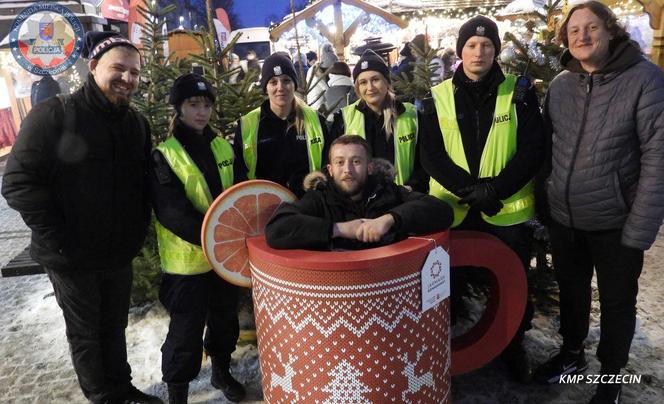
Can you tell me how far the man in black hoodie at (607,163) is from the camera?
2.69 meters

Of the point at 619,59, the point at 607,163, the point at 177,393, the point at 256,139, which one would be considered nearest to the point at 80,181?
the point at 256,139

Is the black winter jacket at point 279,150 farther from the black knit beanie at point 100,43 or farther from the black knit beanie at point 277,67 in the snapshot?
the black knit beanie at point 100,43

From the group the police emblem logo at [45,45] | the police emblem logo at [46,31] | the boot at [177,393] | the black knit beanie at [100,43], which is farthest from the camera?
the police emblem logo at [46,31]

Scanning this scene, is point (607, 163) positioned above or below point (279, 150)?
below

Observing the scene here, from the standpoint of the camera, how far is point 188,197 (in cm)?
295

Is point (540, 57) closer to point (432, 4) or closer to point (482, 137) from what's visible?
point (482, 137)

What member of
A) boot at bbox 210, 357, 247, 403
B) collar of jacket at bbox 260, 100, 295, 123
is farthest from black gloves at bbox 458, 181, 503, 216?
boot at bbox 210, 357, 247, 403

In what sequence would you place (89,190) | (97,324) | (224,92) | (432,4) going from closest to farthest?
(89,190), (97,324), (224,92), (432,4)

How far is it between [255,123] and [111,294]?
148 cm

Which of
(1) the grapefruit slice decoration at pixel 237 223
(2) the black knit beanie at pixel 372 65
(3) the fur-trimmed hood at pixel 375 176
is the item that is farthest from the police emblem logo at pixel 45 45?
(3) the fur-trimmed hood at pixel 375 176

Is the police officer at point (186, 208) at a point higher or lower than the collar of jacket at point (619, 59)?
lower

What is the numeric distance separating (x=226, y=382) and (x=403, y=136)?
2107 mm

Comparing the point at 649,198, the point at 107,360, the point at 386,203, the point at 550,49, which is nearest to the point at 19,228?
the point at 107,360

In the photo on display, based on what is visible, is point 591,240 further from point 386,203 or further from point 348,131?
point 348,131
